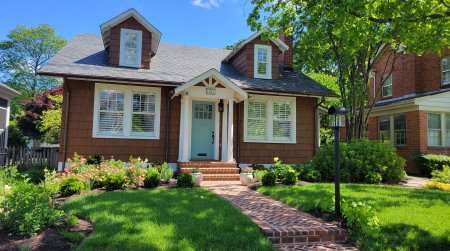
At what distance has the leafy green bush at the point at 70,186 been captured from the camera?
7.66 m

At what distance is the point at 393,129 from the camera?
18031 millimetres

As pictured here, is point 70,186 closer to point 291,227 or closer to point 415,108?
point 291,227

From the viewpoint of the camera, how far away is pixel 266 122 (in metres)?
13.0

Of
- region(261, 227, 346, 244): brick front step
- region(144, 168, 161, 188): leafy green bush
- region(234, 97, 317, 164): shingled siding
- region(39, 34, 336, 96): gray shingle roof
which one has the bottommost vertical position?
region(261, 227, 346, 244): brick front step

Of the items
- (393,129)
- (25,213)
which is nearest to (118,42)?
(25,213)

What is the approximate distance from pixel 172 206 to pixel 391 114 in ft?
51.9

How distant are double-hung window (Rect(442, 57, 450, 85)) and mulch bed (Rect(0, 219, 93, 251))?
1970 centimetres

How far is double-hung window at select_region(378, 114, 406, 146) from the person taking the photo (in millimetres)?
17422

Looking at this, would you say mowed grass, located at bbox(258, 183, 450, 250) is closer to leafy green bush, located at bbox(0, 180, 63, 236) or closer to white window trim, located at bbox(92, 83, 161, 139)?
leafy green bush, located at bbox(0, 180, 63, 236)

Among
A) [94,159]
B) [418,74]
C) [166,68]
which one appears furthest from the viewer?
[418,74]

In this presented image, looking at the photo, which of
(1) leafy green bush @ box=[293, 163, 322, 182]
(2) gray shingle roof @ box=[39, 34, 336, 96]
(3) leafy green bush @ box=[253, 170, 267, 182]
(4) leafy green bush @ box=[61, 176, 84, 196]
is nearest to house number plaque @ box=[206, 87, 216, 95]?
(2) gray shingle roof @ box=[39, 34, 336, 96]

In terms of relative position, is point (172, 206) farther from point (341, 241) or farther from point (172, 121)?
point (172, 121)

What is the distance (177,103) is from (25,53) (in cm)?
3856

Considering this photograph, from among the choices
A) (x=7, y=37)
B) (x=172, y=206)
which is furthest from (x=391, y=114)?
(x=7, y=37)
